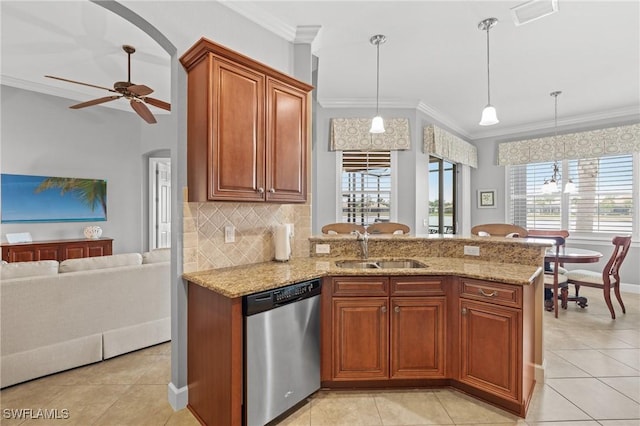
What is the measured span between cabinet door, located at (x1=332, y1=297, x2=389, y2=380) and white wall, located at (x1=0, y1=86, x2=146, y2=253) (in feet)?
16.0

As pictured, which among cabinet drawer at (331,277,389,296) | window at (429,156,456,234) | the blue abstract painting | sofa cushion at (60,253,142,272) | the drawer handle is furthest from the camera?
window at (429,156,456,234)

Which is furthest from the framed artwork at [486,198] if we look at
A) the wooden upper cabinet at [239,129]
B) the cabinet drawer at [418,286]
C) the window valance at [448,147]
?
the wooden upper cabinet at [239,129]

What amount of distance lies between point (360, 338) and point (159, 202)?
203 inches

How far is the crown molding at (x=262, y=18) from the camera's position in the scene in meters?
2.54

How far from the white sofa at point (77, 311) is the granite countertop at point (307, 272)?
3.85 feet

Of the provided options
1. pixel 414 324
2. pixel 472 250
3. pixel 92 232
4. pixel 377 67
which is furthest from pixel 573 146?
pixel 92 232

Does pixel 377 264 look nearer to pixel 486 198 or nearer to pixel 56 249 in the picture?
pixel 56 249

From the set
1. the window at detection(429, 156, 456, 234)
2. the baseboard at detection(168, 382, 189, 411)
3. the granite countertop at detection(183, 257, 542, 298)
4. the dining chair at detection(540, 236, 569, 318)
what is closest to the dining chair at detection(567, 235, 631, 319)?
the dining chair at detection(540, 236, 569, 318)

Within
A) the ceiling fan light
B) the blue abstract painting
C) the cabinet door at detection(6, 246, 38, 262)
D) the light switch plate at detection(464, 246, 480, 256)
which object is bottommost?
the cabinet door at detection(6, 246, 38, 262)

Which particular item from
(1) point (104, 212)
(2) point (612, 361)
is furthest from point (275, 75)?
(1) point (104, 212)

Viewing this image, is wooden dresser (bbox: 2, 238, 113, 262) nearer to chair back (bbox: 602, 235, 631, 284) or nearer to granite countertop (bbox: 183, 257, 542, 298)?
granite countertop (bbox: 183, 257, 542, 298)

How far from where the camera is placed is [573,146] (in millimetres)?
5660

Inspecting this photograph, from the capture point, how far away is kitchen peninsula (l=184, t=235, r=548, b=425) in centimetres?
203

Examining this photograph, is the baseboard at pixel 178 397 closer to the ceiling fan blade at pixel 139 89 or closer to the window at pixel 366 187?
the ceiling fan blade at pixel 139 89
